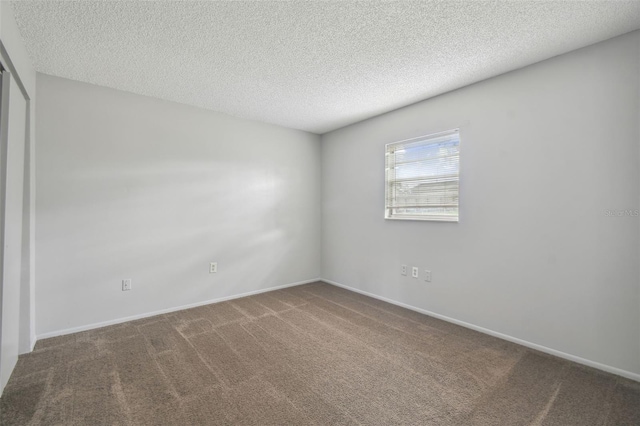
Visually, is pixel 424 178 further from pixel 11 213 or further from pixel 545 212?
pixel 11 213

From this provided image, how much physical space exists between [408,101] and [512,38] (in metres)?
1.32

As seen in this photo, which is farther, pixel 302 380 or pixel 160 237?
pixel 160 237

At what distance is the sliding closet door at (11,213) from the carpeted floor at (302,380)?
29cm

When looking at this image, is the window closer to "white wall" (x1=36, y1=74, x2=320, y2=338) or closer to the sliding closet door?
"white wall" (x1=36, y1=74, x2=320, y2=338)

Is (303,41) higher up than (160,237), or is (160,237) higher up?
(303,41)

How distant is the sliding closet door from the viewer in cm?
188

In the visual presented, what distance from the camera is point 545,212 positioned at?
8.01 ft

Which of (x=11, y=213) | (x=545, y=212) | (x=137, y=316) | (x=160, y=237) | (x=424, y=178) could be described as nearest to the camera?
(x=11, y=213)

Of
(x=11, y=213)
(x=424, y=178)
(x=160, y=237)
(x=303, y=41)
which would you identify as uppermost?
(x=303, y=41)

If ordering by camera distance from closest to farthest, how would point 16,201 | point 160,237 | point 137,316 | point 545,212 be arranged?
1. point 16,201
2. point 545,212
3. point 137,316
4. point 160,237

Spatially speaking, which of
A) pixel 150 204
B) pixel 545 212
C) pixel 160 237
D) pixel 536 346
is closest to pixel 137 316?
pixel 160 237

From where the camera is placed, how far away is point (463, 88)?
2.98 m

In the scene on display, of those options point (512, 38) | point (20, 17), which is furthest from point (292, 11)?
point (20, 17)

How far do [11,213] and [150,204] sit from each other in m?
1.25
